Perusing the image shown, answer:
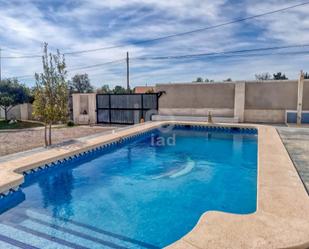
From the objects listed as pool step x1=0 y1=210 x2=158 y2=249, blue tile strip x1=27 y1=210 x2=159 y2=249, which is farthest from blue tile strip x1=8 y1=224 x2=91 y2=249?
blue tile strip x1=27 y1=210 x2=159 y2=249

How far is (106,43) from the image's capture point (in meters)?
21.1

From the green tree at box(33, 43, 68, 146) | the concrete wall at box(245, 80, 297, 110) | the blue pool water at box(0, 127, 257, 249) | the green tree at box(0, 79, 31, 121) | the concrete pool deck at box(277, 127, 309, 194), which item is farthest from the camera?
the green tree at box(0, 79, 31, 121)

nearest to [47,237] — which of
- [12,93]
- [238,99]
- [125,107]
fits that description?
[238,99]

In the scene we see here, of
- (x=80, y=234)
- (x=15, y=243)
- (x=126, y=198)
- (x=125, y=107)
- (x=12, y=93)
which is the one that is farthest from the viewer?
(x=12, y=93)

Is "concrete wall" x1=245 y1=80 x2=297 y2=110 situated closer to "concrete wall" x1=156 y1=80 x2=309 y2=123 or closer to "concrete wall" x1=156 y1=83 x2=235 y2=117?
"concrete wall" x1=156 y1=80 x2=309 y2=123

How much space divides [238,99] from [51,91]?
10.7 metres

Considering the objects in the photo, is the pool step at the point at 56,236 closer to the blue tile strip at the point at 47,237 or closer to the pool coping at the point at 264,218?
the blue tile strip at the point at 47,237

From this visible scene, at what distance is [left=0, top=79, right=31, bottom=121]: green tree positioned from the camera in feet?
63.2

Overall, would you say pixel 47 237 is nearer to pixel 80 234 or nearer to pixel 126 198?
pixel 80 234

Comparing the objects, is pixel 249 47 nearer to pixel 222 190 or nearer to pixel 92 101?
pixel 92 101

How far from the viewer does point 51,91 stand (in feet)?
29.5

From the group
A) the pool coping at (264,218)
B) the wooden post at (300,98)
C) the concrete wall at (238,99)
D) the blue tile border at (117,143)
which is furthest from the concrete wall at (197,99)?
the pool coping at (264,218)

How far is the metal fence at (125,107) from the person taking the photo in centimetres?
1695

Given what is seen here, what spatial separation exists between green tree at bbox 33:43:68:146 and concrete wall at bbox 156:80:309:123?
8.77 meters
